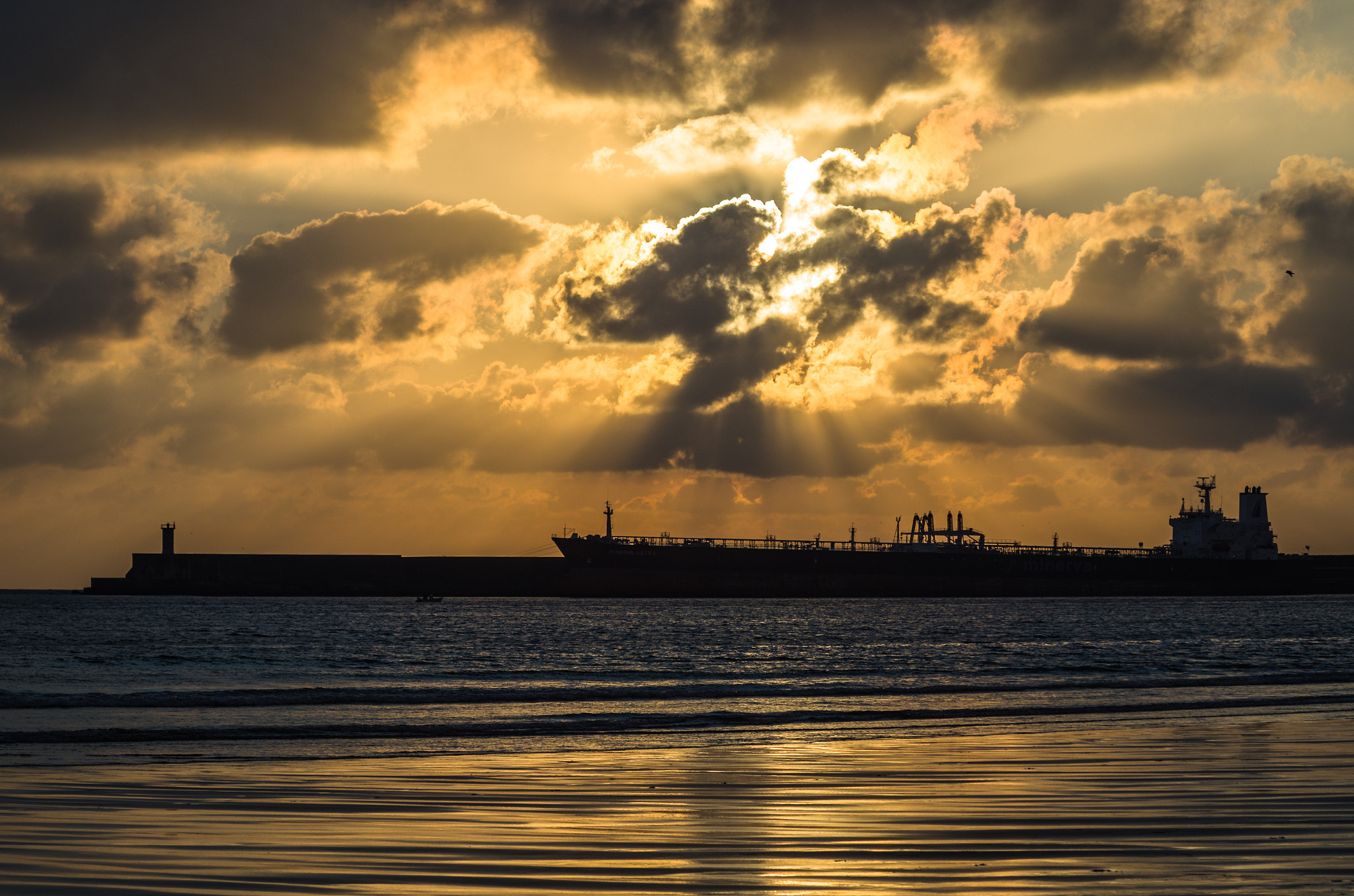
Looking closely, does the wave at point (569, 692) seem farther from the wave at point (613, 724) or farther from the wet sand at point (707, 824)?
the wet sand at point (707, 824)

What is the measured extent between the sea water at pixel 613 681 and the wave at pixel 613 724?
91mm

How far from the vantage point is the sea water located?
1870cm

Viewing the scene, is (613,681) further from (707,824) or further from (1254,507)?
(1254,507)

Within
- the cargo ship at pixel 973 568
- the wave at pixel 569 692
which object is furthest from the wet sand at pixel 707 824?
the cargo ship at pixel 973 568

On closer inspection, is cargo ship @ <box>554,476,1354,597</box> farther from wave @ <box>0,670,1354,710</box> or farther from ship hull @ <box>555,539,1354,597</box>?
wave @ <box>0,670,1354,710</box>

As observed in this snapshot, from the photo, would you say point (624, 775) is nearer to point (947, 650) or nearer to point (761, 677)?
point (761, 677)

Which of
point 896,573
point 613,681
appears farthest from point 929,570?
point 613,681

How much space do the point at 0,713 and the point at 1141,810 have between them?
69.7 ft

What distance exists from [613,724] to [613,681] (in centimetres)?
1061

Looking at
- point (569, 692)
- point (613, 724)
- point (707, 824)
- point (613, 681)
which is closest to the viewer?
point (707, 824)

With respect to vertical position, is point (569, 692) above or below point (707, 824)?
below

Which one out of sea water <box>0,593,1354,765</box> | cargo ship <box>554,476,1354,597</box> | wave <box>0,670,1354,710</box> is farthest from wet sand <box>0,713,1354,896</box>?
cargo ship <box>554,476,1354,597</box>

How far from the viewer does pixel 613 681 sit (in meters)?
30.8

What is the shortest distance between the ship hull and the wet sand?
10104 cm
